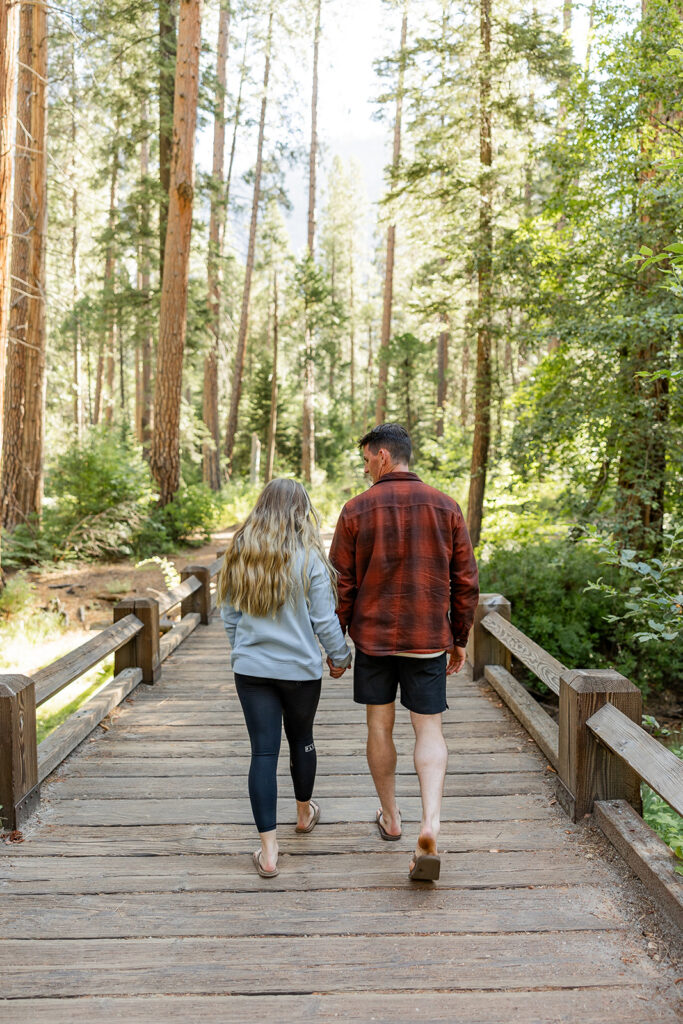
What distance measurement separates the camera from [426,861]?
321 cm

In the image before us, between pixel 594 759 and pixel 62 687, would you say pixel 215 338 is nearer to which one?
pixel 62 687

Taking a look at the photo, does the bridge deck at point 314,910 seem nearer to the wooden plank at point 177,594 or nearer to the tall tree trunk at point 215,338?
the wooden plank at point 177,594

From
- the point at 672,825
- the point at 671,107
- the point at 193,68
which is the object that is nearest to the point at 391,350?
the point at 193,68

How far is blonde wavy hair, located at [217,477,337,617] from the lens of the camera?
3.36 m

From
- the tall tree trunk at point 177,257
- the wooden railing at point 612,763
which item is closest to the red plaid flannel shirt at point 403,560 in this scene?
the wooden railing at point 612,763

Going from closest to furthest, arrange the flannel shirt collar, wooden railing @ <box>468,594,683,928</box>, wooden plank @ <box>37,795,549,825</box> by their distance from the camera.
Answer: wooden railing @ <box>468,594,683,928</box>
the flannel shirt collar
wooden plank @ <box>37,795,549,825</box>

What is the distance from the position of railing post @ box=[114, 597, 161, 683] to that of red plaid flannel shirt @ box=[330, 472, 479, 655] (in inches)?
129

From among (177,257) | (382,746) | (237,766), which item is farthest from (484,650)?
(177,257)

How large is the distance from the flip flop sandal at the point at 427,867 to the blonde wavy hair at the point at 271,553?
1209 millimetres

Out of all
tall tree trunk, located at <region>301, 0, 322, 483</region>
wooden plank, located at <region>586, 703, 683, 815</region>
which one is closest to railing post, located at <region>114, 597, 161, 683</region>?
wooden plank, located at <region>586, 703, 683, 815</region>

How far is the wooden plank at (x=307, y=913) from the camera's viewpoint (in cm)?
296

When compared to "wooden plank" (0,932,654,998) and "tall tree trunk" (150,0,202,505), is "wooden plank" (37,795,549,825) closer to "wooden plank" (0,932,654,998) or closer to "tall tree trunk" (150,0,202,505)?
"wooden plank" (0,932,654,998)

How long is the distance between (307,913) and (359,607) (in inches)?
51.3

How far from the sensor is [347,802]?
422 cm
